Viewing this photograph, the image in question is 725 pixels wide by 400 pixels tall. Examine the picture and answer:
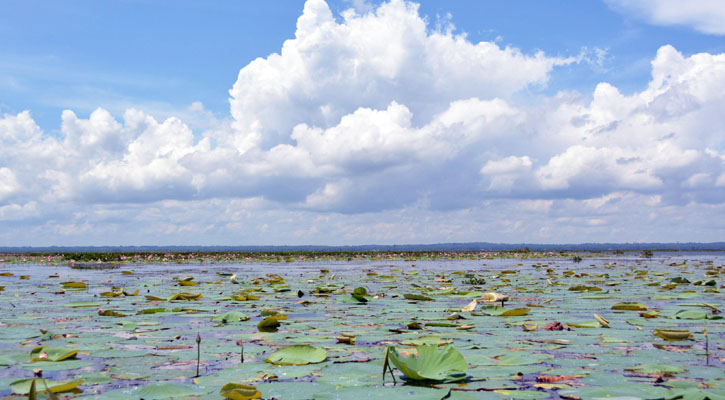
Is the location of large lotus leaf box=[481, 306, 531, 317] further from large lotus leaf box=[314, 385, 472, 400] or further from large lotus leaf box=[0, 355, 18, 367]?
large lotus leaf box=[0, 355, 18, 367]

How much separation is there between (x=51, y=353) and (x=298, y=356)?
210 centimetres

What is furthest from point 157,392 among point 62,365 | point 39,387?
point 62,365

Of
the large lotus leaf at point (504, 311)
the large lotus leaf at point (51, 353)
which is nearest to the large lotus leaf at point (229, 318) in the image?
the large lotus leaf at point (51, 353)

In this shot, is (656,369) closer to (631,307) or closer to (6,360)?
(631,307)

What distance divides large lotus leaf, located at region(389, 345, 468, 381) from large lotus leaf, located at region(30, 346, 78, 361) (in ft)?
9.01

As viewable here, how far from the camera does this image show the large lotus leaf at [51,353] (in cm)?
428

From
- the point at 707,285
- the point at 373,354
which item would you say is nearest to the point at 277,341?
the point at 373,354

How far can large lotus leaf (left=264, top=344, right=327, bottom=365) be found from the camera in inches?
165

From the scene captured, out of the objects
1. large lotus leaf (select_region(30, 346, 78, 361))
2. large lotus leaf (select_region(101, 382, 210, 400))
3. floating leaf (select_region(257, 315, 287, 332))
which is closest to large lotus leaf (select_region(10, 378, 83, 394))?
large lotus leaf (select_region(101, 382, 210, 400))

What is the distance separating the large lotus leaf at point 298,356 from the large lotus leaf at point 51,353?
5.47 ft

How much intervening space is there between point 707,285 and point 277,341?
11361 millimetres

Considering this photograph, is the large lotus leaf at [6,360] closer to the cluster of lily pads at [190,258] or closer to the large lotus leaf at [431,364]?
the large lotus leaf at [431,364]

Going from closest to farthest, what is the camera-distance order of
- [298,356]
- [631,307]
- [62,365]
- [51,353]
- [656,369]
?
[656,369], [62,365], [298,356], [51,353], [631,307]

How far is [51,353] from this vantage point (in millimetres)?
4391
